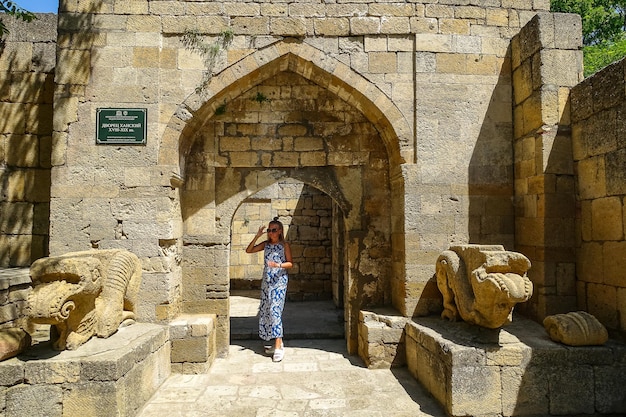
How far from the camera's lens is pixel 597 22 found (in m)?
10.6

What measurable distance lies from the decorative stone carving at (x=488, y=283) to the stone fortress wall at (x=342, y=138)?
75cm

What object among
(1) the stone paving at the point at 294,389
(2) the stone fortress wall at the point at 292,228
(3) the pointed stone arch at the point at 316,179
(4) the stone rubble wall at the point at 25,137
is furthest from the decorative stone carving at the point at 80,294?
(2) the stone fortress wall at the point at 292,228

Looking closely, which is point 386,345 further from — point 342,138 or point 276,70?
point 276,70

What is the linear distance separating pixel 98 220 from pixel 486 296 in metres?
3.93

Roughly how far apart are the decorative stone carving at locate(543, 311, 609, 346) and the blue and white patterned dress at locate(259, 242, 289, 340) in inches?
114

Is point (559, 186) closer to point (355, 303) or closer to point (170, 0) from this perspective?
point (355, 303)

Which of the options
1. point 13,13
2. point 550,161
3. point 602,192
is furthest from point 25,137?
point 602,192

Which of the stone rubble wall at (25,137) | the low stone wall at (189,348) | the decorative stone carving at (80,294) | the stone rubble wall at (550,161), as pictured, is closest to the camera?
the decorative stone carving at (80,294)

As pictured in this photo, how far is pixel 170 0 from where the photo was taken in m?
4.64

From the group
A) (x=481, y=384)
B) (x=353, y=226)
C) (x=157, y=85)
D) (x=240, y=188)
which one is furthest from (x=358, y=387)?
(x=157, y=85)

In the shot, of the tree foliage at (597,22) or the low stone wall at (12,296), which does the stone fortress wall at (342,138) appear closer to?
the low stone wall at (12,296)

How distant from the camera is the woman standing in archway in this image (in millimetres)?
4977

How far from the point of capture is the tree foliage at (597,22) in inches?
397

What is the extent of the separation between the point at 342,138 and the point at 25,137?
392 centimetres
